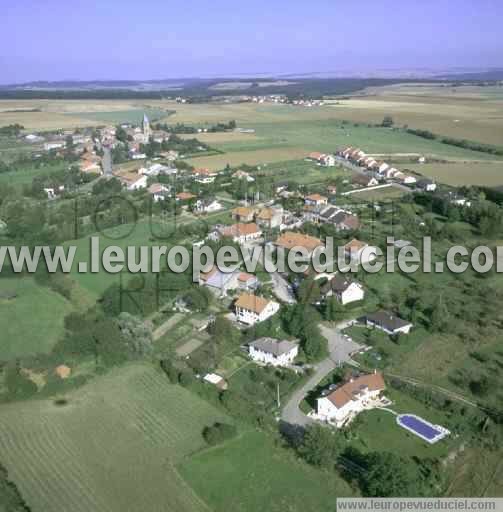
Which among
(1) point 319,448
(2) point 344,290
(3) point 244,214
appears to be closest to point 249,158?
(3) point 244,214

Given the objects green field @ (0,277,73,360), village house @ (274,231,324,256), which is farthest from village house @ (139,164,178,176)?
green field @ (0,277,73,360)

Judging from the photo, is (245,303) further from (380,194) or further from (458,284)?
(380,194)

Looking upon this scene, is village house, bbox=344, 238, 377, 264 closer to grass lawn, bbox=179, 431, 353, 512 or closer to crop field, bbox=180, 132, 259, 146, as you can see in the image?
grass lawn, bbox=179, 431, 353, 512

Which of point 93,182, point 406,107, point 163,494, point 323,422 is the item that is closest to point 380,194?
point 93,182

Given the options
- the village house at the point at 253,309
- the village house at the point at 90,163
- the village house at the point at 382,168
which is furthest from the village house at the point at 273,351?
the village house at the point at 90,163

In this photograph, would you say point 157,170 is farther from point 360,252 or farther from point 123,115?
point 123,115
